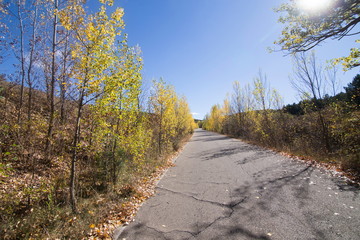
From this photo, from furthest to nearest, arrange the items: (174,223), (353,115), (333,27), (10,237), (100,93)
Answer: (353,115)
(333,27)
(100,93)
(174,223)
(10,237)

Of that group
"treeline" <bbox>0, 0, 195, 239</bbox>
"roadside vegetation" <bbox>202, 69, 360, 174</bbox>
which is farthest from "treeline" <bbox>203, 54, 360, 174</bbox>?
"treeline" <bbox>0, 0, 195, 239</bbox>

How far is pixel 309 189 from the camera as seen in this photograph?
175 inches

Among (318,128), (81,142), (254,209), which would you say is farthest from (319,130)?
(81,142)

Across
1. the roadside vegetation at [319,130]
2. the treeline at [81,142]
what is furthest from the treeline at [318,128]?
the treeline at [81,142]

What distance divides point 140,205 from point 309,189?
194 inches

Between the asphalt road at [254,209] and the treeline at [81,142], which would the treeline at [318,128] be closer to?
the asphalt road at [254,209]

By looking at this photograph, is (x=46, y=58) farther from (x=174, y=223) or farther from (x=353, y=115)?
(x=353, y=115)

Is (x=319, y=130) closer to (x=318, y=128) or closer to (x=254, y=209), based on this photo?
(x=318, y=128)

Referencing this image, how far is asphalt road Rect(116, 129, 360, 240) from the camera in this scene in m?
2.86

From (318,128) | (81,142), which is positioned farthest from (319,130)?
(81,142)

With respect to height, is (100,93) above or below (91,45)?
below

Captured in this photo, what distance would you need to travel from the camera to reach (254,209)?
3.62 m

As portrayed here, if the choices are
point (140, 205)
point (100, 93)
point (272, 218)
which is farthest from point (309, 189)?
point (100, 93)

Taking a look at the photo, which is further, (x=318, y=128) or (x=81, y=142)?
(x=318, y=128)
